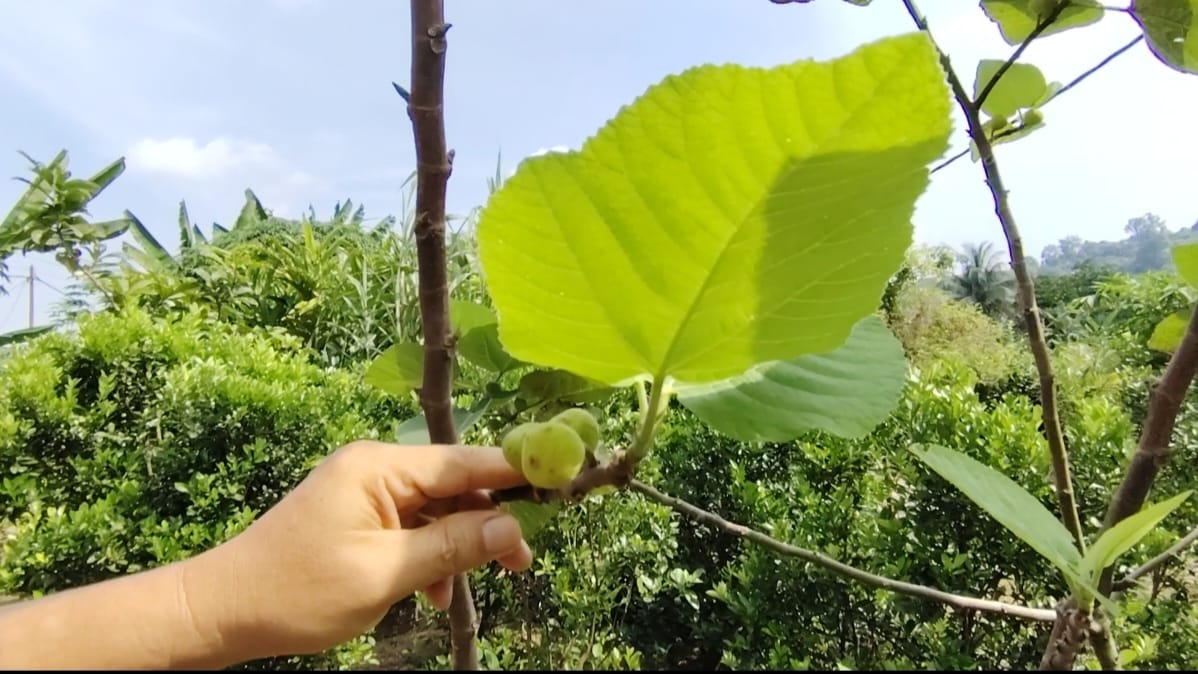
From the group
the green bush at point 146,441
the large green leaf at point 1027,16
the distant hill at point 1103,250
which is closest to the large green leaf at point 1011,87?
the large green leaf at point 1027,16

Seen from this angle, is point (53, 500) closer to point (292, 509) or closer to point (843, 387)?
point (292, 509)

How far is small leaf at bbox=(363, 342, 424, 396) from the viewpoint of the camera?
0.56 meters

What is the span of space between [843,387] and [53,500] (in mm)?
3092

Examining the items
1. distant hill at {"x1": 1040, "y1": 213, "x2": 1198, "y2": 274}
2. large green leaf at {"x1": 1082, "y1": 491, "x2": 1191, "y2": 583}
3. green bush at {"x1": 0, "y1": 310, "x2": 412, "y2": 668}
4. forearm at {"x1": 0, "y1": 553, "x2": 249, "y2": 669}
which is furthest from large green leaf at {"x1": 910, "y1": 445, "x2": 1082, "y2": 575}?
distant hill at {"x1": 1040, "y1": 213, "x2": 1198, "y2": 274}

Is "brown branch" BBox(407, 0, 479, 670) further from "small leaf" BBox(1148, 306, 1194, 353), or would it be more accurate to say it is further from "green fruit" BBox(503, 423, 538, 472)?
"small leaf" BBox(1148, 306, 1194, 353)

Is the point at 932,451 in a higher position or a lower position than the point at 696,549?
higher

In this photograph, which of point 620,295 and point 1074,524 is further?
point 1074,524

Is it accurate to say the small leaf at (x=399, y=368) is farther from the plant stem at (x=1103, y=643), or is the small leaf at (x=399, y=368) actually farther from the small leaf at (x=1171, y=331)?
the small leaf at (x=1171, y=331)

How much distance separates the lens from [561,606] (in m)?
2.25

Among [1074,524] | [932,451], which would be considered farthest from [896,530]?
[932,451]

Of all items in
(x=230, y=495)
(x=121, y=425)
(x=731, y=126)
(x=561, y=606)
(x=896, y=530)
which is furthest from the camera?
(x=121, y=425)

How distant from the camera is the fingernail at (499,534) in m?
0.46

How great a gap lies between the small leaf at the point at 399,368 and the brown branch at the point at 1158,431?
0.47 meters

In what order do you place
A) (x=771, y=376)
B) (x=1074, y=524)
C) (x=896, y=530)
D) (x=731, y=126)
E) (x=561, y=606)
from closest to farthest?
(x=731, y=126) < (x=771, y=376) < (x=1074, y=524) < (x=896, y=530) < (x=561, y=606)
